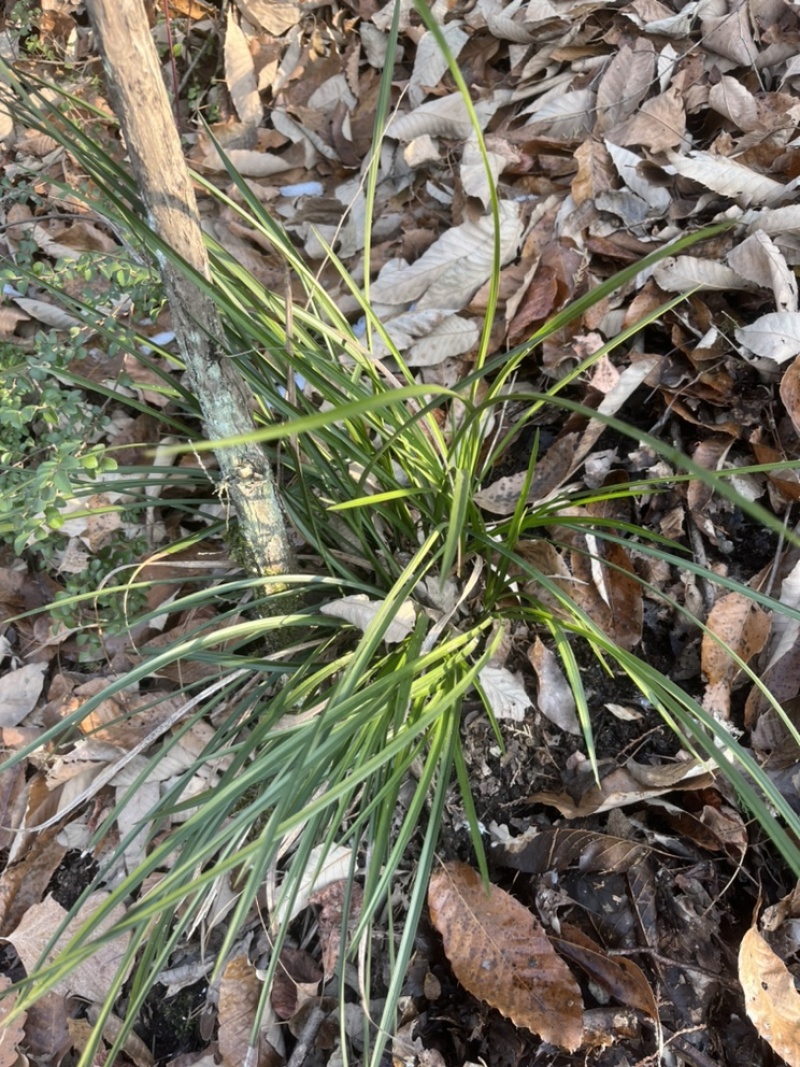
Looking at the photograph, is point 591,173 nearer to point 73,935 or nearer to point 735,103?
point 735,103

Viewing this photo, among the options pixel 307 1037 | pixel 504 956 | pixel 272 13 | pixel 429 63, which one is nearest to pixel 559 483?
pixel 504 956

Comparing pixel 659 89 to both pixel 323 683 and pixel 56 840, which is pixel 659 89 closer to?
pixel 323 683

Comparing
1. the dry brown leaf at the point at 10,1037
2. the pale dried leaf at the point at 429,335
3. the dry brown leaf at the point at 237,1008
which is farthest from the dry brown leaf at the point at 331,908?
the pale dried leaf at the point at 429,335

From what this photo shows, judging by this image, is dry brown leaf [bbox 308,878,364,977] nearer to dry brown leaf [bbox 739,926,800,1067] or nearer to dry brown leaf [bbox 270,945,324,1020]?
dry brown leaf [bbox 270,945,324,1020]

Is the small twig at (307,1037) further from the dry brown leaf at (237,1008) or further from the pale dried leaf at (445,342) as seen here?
the pale dried leaf at (445,342)

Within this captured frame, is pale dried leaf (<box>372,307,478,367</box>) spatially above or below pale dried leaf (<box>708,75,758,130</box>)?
below

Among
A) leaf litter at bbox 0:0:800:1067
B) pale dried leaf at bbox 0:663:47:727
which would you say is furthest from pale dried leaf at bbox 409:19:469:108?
pale dried leaf at bbox 0:663:47:727
